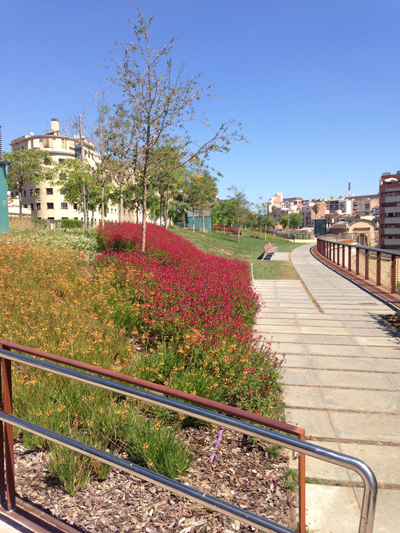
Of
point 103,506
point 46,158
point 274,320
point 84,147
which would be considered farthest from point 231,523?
point 46,158

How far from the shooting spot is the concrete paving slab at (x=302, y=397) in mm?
4230

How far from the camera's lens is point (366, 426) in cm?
372

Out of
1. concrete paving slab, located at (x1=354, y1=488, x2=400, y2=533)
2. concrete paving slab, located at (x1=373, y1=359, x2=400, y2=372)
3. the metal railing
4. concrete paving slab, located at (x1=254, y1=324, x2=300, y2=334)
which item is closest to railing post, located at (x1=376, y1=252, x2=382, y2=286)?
the metal railing

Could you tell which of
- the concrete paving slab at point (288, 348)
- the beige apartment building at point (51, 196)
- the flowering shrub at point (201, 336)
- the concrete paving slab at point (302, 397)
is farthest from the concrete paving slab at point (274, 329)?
the beige apartment building at point (51, 196)

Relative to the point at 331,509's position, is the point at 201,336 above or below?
above

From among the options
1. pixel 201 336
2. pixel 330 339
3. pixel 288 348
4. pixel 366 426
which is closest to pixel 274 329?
pixel 330 339

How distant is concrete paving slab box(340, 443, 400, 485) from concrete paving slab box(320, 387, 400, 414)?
2.44ft

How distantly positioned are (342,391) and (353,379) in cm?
43

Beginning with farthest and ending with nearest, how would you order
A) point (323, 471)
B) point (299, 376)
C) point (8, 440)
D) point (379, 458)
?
1. point (299, 376)
2. point (379, 458)
3. point (323, 471)
4. point (8, 440)

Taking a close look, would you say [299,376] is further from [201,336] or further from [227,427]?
[227,427]

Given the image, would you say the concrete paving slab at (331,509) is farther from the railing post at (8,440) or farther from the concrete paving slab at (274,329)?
the concrete paving slab at (274,329)

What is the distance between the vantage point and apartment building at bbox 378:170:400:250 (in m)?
100

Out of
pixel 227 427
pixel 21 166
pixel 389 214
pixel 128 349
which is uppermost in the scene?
pixel 21 166

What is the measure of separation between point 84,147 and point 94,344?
20.0 metres
